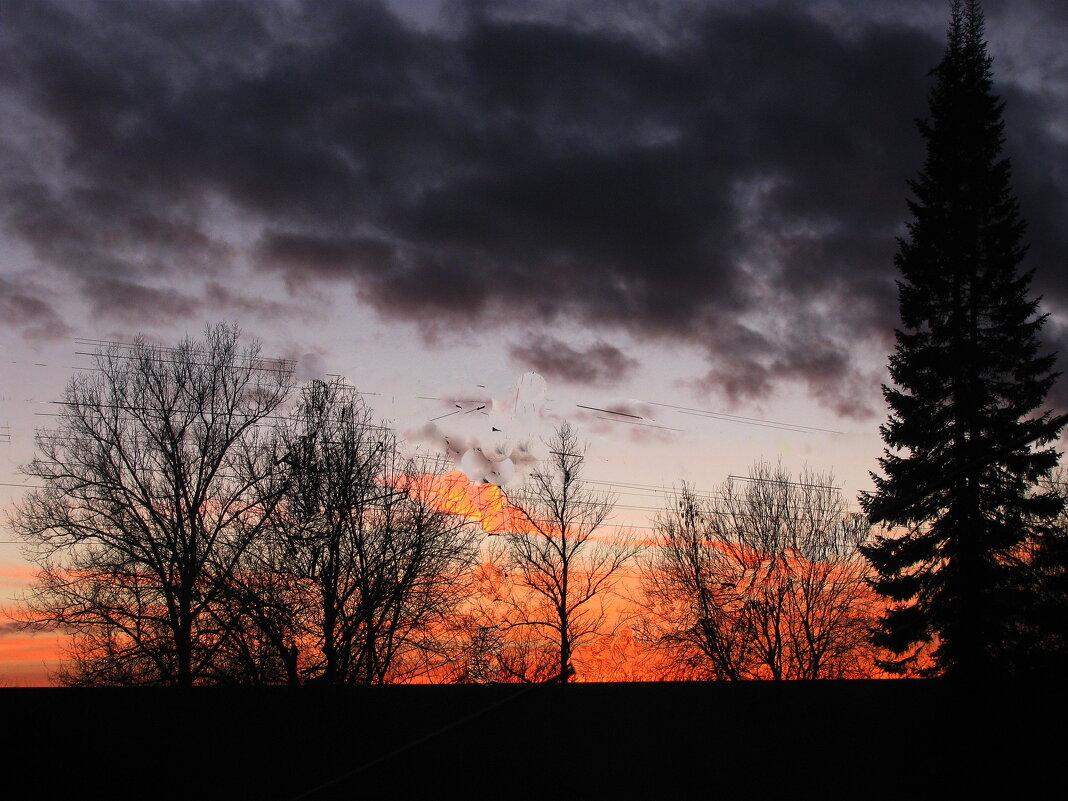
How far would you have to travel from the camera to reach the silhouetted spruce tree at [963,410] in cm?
2877

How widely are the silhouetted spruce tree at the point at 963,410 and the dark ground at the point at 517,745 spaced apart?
1395 cm

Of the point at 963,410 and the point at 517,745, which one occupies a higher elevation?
the point at 963,410

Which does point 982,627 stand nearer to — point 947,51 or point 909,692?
point 909,692

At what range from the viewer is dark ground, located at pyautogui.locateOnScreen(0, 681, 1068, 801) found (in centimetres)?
937

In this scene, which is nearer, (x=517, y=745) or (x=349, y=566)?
(x=517, y=745)

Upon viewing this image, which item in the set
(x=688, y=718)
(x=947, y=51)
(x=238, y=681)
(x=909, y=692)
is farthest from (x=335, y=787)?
(x=947, y=51)

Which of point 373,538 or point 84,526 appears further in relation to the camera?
point 373,538

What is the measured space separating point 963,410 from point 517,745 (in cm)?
2420

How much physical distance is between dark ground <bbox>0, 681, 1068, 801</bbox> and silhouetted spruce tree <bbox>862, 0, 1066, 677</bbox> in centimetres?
1395

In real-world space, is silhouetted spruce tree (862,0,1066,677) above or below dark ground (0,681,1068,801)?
above

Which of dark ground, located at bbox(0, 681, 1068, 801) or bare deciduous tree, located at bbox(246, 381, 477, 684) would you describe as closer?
dark ground, located at bbox(0, 681, 1068, 801)

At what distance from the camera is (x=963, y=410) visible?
30.6m

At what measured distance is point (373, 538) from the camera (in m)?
36.6

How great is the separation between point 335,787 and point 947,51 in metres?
35.6
